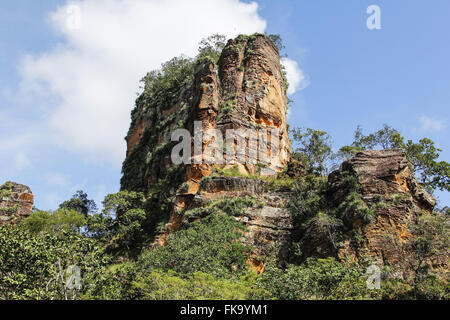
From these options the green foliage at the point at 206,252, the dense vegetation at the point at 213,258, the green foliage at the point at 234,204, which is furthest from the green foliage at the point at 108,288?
the green foliage at the point at 234,204

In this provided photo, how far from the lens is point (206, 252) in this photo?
23891mm

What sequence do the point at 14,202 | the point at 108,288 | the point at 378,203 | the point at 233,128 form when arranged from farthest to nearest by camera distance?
the point at 14,202 → the point at 233,128 → the point at 378,203 → the point at 108,288

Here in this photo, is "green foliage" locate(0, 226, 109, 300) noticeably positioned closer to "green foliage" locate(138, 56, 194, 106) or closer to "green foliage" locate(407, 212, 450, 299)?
"green foliage" locate(407, 212, 450, 299)

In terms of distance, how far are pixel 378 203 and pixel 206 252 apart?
35.8 ft

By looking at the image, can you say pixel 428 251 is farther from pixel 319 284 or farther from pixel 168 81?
pixel 168 81

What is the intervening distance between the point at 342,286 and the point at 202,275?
6578mm

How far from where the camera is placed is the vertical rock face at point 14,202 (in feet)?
152

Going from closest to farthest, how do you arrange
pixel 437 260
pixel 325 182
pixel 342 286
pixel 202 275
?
pixel 342 286 < pixel 202 275 < pixel 437 260 < pixel 325 182

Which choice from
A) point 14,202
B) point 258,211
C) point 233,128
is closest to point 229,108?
point 233,128

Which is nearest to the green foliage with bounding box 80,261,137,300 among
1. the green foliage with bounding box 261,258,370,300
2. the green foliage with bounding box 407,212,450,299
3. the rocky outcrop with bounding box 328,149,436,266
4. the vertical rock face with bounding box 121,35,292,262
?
the green foliage with bounding box 261,258,370,300

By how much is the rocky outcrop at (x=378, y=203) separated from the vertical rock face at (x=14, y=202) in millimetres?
35760
